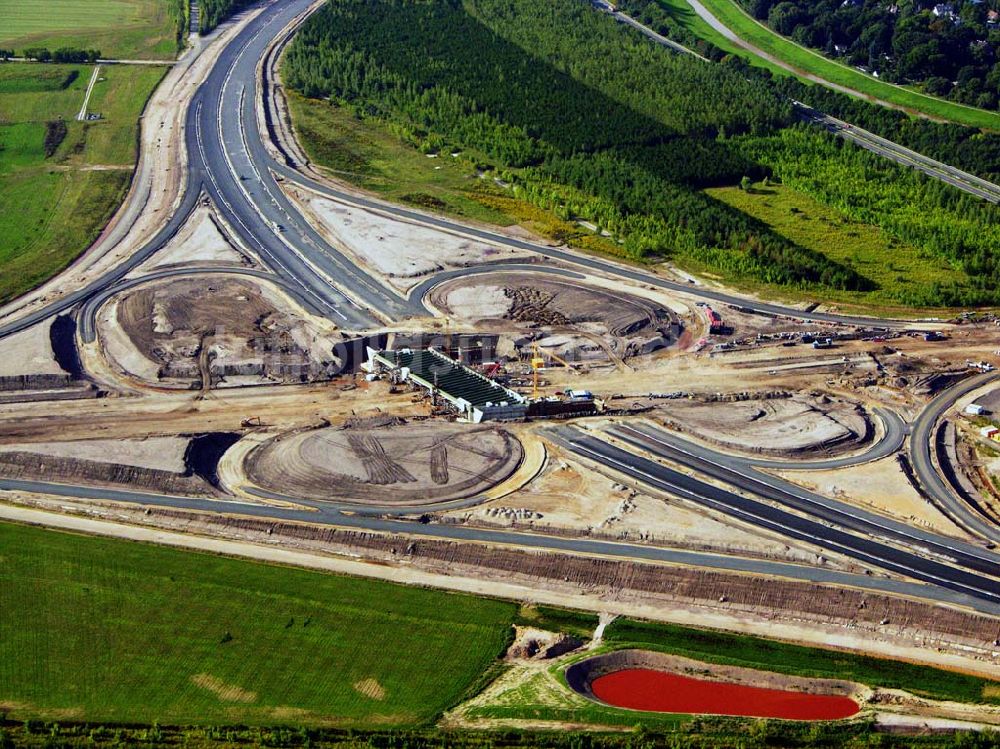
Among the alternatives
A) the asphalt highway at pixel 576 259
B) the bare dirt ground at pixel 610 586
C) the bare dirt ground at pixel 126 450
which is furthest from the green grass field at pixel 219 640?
the asphalt highway at pixel 576 259

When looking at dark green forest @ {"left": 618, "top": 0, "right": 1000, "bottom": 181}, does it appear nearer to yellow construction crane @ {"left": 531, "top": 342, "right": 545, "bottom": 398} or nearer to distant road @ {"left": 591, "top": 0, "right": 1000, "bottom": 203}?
distant road @ {"left": 591, "top": 0, "right": 1000, "bottom": 203}

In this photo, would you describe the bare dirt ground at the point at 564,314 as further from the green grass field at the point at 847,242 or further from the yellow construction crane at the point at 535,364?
the green grass field at the point at 847,242

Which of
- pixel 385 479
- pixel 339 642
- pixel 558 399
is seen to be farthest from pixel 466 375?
pixel 339 642

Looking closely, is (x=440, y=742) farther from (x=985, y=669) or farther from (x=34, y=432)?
(x=34, y=432)

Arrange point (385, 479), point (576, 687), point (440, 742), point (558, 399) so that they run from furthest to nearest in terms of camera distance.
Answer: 1. point (558, 399)
2. point (385, 479)
3. point (576, 687)
4. point (440, 742)

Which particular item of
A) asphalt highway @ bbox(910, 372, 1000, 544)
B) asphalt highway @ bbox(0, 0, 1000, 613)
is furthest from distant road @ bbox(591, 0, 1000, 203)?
asphalt highway @ bbox(910, 372, 1000, 544)

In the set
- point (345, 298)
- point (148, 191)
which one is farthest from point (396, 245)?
point (148, 191)

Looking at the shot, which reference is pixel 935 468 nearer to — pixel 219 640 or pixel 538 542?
pixel 538 542
